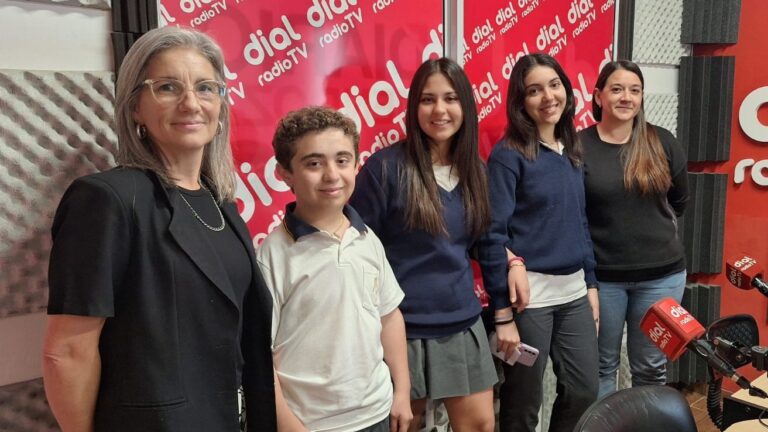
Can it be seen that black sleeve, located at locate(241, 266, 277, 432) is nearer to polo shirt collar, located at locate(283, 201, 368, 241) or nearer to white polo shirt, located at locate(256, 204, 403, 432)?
white polo shirt, located at locate(256, 204, 403, 432)

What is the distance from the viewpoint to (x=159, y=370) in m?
1.17

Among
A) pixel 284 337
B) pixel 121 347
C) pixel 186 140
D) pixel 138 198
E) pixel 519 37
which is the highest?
pixel 519 37

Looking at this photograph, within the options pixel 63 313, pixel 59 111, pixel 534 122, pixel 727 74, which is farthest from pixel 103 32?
pixel 727 74

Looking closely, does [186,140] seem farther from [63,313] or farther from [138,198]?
[63,313]

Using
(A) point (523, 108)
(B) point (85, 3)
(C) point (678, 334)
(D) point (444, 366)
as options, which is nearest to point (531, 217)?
(A) point (523, 108)

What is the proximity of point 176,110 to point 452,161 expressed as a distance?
1129mm

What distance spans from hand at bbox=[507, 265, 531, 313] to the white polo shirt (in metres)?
0.78

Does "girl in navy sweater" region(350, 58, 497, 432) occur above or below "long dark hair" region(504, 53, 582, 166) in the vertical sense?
below

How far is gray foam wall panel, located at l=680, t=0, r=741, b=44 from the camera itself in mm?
3738

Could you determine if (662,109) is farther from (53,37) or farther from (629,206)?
(53,37)

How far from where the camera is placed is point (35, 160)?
4.86ft

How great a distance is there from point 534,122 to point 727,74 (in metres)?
2.13

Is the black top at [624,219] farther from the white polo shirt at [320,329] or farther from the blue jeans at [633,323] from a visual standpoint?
the white polo shirt at [320,329]

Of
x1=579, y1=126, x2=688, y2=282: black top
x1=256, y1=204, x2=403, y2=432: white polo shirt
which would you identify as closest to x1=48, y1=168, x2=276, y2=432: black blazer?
x1=256, y1=204, x2=403, y2=432: white polo shirt
